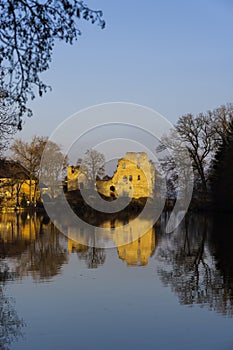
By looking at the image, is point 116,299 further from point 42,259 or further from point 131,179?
point 131,179

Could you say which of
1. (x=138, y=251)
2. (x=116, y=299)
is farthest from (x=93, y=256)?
(x=116, y=299)

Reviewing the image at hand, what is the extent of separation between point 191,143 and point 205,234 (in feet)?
87.8

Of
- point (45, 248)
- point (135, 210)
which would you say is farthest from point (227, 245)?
point (135, 210)

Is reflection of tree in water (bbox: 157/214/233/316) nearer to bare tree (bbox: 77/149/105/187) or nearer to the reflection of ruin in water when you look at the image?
the reflection of ruin in water

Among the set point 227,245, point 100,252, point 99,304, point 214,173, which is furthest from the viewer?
point 214,173

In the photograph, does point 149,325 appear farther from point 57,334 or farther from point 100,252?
point 100,252

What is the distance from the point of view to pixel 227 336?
7.95 meters

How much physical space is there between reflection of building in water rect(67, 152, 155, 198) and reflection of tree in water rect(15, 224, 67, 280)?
48341mm

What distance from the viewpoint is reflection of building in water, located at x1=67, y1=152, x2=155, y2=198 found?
7225 centimetres

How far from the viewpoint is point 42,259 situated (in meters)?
16.6

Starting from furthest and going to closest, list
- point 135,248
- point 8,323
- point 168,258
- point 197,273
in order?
point 135,248 → point 168,258 → point 197,273 → point 8,323

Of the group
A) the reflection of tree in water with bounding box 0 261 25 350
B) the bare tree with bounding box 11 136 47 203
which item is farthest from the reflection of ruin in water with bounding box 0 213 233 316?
the bare tree with bounding box 11 136 47 203

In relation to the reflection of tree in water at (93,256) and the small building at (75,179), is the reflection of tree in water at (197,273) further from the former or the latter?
the small building at (75,179)

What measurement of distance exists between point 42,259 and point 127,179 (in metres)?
60.3
